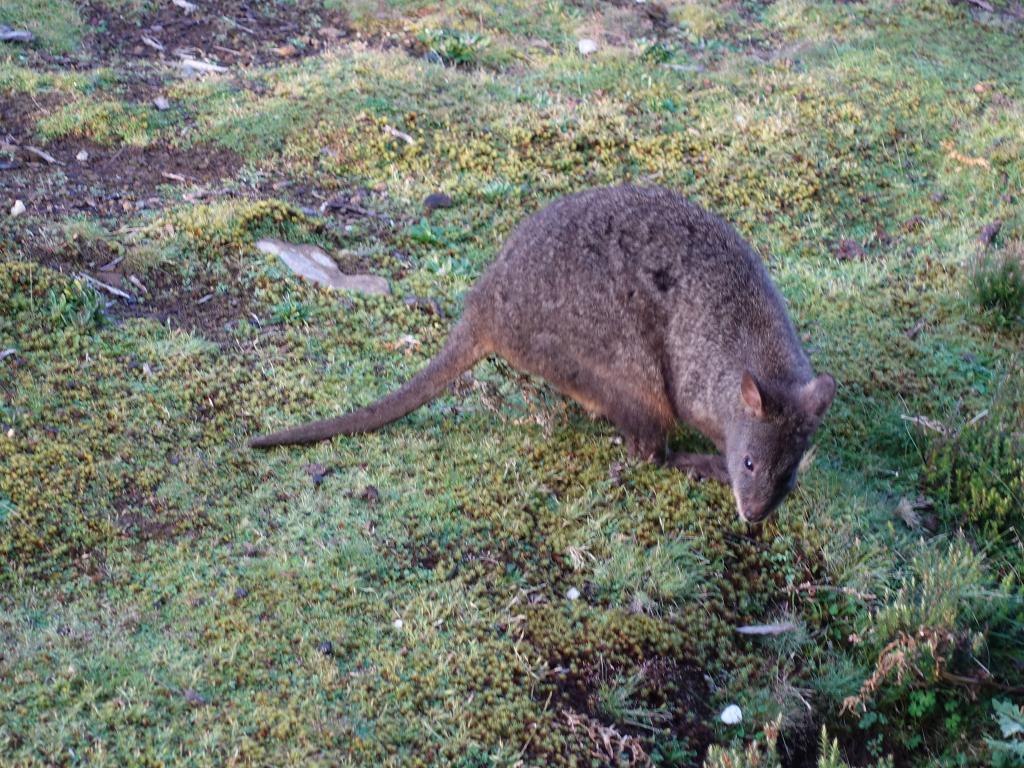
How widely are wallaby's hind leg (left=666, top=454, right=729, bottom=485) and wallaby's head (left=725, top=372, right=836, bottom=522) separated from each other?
0.44 m

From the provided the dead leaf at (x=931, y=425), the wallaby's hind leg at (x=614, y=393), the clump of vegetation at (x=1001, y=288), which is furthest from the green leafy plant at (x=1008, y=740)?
the clump of vegetation at (x=1001, y=288)

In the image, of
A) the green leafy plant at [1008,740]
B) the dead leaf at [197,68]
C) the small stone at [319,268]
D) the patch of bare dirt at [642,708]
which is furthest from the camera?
the dead leaf at [197,68]

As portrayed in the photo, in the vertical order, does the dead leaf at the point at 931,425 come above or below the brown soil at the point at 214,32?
above

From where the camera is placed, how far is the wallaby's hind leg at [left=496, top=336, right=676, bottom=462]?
4.90 metres

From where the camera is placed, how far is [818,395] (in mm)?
4273

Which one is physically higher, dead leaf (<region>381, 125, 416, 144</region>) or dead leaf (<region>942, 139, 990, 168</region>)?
dead leaf (<region>942, 139, 990, 168</region>)

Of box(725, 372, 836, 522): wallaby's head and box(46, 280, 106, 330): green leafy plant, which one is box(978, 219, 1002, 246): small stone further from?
box(46, 280, 106, 330): green leafy plant

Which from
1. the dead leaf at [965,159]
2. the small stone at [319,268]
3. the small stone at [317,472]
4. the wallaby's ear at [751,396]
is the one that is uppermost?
the wallaby's ear at [751,396]

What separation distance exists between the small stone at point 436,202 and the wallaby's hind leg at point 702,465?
2703 millimetres

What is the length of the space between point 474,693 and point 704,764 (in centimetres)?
85

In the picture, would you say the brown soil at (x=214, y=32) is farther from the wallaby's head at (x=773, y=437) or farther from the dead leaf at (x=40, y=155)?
the wallaby's head at (x=773, y=437)

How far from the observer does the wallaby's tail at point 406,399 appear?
4.79 m

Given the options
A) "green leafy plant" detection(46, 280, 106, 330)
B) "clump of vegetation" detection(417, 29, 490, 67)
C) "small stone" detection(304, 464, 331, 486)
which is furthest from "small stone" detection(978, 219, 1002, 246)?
"green leafy plant" detection(46, 280, 106, 330)

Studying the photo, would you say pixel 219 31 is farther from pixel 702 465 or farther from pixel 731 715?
pixel 731 715
